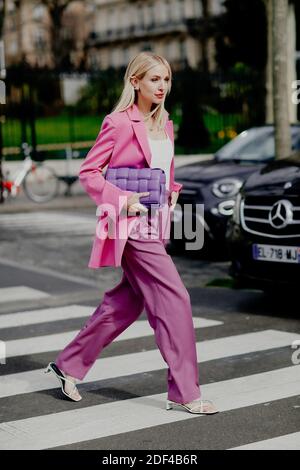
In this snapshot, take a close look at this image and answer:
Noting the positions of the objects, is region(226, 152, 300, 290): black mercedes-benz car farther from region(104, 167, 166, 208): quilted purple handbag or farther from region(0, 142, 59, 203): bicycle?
region(0, 142, 59, 203): bicycle

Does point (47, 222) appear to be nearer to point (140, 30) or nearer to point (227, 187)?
point (227, 187)

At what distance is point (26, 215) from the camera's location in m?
16.9

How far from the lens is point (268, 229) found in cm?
769

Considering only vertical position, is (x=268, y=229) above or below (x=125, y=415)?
above

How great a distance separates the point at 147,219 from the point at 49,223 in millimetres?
10455

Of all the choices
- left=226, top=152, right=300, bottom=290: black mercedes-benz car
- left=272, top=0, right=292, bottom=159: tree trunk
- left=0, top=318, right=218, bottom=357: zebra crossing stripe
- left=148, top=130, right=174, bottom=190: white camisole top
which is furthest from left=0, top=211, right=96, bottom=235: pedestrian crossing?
left=148, top=130, right=174, bottom=190: white camisole top

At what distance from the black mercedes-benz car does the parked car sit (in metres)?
2.91

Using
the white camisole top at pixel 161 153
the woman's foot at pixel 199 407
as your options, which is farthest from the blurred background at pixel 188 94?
the woman's foot at pixel 199 407

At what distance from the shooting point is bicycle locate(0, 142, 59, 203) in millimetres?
18672

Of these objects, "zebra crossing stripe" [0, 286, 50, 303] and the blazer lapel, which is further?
"zebra crossing stripe" [0, 286, 50, 303]

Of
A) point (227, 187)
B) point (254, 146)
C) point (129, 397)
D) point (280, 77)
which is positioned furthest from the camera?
point (254, 146)

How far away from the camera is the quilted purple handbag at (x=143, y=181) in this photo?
16.7 feet

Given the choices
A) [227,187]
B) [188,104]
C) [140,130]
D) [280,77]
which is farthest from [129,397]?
[188,104]

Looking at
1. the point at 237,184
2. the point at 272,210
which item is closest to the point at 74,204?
the point at 237,184
